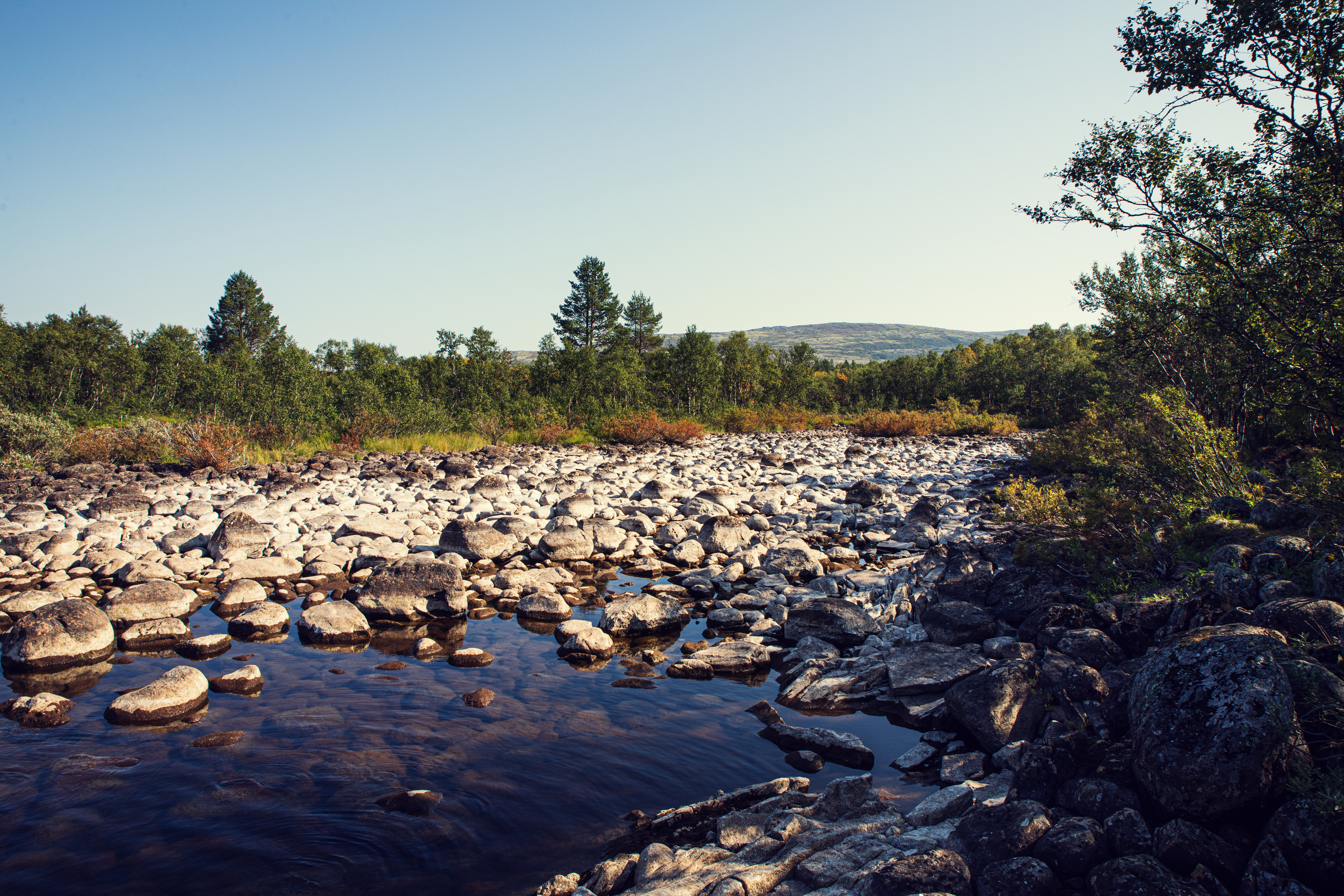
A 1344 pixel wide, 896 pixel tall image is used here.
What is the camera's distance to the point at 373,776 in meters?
4.82

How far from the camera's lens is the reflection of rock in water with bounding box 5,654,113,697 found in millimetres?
5898

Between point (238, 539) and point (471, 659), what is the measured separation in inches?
211

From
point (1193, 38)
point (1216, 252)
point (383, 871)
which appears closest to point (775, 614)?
point (383, 871)

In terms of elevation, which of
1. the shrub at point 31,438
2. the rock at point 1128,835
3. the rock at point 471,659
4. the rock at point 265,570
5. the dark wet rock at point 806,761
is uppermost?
the shrub at point 31,438

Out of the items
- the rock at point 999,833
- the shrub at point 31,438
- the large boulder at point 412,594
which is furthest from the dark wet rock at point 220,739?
the shrub at point 31,438

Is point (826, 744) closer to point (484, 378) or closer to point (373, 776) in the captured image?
point (373, 776)

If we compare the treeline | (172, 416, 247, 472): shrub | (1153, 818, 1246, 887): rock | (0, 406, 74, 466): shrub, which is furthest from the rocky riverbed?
the treeline

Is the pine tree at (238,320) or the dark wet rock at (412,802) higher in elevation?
the pine tree at (238,320)

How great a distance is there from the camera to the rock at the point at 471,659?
Answer: 6.79m

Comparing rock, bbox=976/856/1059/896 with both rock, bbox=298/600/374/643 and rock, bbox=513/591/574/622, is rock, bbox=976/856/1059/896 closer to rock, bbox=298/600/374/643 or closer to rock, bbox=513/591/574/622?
rock, bbox=513/591/574/622

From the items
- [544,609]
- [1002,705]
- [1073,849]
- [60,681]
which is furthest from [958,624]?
[60,681]

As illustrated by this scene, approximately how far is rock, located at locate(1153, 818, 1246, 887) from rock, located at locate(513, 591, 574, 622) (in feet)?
21.1

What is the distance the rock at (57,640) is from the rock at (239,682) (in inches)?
59.4

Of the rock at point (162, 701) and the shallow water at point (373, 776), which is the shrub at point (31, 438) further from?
the rock at point (162, 701)
